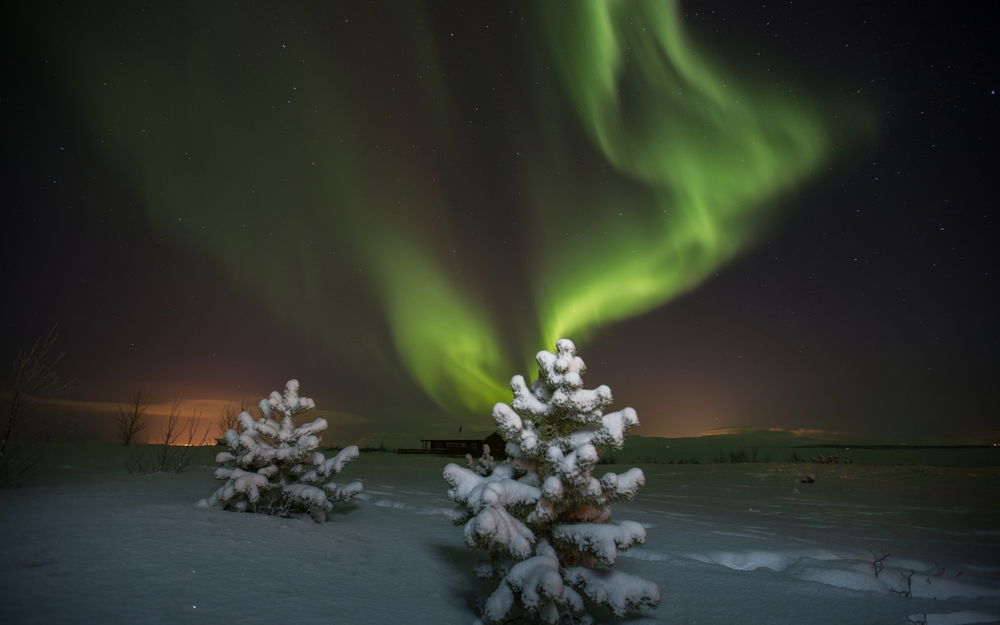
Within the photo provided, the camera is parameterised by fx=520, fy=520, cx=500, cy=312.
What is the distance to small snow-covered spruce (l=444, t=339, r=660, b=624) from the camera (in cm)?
326

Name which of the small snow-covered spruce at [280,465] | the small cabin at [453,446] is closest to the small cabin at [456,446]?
the small cabin at [453,446]

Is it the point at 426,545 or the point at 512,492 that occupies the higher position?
the point at 512,492

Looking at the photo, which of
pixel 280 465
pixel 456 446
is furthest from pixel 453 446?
pixel 280 465

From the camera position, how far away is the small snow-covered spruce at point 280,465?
6.33 metres

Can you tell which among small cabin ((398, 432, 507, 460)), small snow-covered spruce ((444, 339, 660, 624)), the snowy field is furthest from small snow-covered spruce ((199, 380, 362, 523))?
small cabin ((398, 432, 507, 460))

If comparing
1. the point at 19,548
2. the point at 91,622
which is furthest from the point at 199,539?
the point at 91,622

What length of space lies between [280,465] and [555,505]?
184 inches

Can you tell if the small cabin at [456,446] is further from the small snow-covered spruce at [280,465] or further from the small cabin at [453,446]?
the small snow-covered spruce at [280,465]

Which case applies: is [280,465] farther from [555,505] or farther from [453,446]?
[453,446]

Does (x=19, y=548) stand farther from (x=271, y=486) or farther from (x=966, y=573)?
(x=966, y=573)

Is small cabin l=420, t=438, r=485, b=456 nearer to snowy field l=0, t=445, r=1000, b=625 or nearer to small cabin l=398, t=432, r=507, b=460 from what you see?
small cabin l=398, t=432, r=507, b=460

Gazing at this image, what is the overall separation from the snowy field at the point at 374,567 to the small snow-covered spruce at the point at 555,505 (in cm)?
60

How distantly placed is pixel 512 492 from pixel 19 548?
3.59 m

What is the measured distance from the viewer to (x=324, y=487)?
7180 mm
